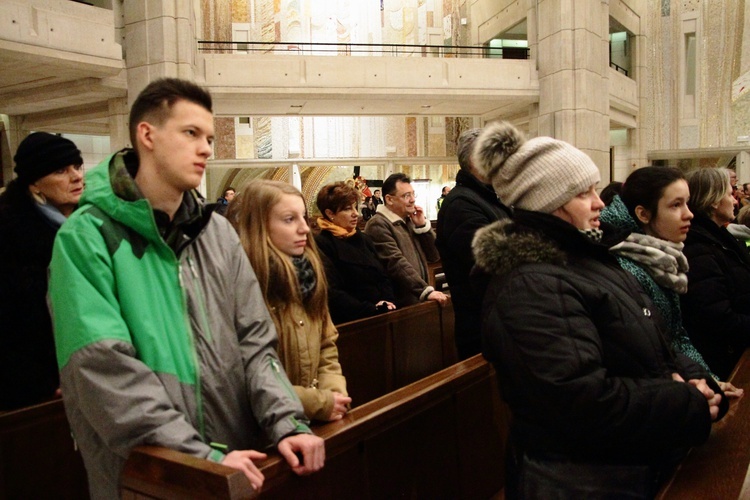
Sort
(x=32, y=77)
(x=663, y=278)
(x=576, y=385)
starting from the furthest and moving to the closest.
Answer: (x=32, y=77)
(x=663, y=278)
(x=576, y=385)

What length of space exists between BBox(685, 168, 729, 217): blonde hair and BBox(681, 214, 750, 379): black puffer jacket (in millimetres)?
135

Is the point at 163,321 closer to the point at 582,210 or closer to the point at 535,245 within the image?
the point at 535,245

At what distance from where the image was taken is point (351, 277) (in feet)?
14.5

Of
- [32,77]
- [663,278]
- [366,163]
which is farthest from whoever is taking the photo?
[366,163]

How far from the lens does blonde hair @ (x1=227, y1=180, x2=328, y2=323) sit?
8.43 ft

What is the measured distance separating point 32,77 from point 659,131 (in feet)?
53.8

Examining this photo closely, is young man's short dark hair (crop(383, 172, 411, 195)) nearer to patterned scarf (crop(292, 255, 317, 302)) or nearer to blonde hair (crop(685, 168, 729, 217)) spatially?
blonde hair (crop(685, 168, 729, 217))

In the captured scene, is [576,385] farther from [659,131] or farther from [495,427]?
[659,131]

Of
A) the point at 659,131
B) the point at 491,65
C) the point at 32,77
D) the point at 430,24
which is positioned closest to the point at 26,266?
the point at 32,77

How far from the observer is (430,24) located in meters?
19.6

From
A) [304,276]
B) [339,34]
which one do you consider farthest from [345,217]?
[339,34]

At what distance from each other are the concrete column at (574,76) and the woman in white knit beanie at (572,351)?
532 inches

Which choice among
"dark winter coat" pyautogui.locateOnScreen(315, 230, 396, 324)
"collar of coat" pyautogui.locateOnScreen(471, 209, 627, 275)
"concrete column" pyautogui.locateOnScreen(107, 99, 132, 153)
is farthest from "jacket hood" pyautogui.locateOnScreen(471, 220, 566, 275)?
"concrete column" pyautogui.locateOnScreen(107, 99, 132, 153)

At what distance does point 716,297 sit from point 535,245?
1497 mm
